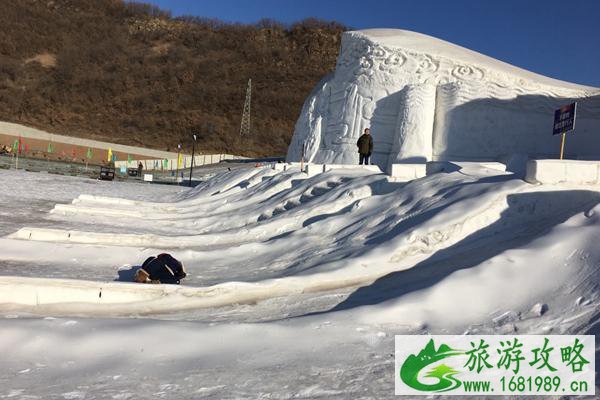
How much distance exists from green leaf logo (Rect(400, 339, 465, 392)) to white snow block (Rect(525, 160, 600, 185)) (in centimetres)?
240

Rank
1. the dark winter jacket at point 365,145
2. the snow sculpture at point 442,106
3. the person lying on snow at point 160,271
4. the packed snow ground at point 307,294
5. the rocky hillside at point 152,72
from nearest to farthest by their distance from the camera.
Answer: the packed snow ground at point 307,294 < the person lying on snow at point 160,271 < the dark winter jacket at point 365,145 < the snow sculpture at point 442,106 < the rocky hillside at point 152,72

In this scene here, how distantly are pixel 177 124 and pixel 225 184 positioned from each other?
29490mm

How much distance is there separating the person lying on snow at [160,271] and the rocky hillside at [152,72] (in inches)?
1364

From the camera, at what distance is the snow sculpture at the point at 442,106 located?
1062 cm

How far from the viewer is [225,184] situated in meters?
13.2

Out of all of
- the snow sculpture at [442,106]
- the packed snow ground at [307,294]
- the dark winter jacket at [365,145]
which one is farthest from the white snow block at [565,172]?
the snow sculpture at [442,106]

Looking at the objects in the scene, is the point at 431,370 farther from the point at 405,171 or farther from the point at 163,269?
the point at 405,171

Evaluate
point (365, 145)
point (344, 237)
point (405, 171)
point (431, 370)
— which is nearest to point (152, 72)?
point (365, 145)

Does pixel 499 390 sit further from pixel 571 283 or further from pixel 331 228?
pixel 331 228

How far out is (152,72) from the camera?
46062 millimetres

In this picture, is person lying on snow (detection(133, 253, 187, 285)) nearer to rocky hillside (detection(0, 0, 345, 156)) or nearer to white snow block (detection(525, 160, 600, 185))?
white snow block (detection(525, 160, 600, 185))

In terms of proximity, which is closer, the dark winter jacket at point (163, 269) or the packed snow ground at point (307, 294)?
the packed snow ground at point (307, 294)

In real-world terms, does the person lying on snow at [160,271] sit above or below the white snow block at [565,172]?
below

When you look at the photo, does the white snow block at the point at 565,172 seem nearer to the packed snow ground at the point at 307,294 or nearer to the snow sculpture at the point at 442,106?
the packed snow ground at the point at 307,294
